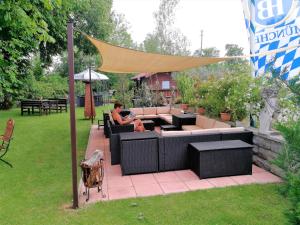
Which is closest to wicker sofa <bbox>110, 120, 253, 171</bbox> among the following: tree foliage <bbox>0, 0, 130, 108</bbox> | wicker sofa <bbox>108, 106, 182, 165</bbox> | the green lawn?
wicker sofa <bbox>108, 106, 182, 165</bbox>

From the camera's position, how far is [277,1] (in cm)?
580

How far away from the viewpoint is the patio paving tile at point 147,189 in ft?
13.5

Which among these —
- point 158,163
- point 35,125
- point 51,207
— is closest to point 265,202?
point 158,163

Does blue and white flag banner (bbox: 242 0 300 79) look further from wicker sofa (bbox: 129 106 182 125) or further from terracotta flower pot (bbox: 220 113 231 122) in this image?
wicker sofa (bbox: 129 106 182 125)

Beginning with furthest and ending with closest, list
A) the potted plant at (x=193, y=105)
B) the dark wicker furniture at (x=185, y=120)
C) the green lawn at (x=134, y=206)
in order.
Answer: the potted plant at (x=193, y=105) < the dark wicker furniture at (x=185, y=120) < the green lawn at (x=134, y=206)

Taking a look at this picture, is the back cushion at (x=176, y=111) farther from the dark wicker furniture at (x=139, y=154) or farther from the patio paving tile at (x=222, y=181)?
the patio paving tile at (x=222, y=181)

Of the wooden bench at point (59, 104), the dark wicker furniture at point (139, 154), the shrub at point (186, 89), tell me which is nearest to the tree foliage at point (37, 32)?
the wooden bench at point (59, 104)

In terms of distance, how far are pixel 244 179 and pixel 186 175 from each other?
0.96m

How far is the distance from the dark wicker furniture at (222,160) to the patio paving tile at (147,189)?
32.1 inches

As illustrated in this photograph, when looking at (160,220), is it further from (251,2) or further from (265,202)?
(251,2)

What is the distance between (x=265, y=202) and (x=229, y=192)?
0.51 metres

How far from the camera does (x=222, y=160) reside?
471cm

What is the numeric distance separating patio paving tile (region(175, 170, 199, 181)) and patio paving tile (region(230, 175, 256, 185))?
634mm

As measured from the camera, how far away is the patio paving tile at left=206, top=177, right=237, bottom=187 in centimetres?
440
